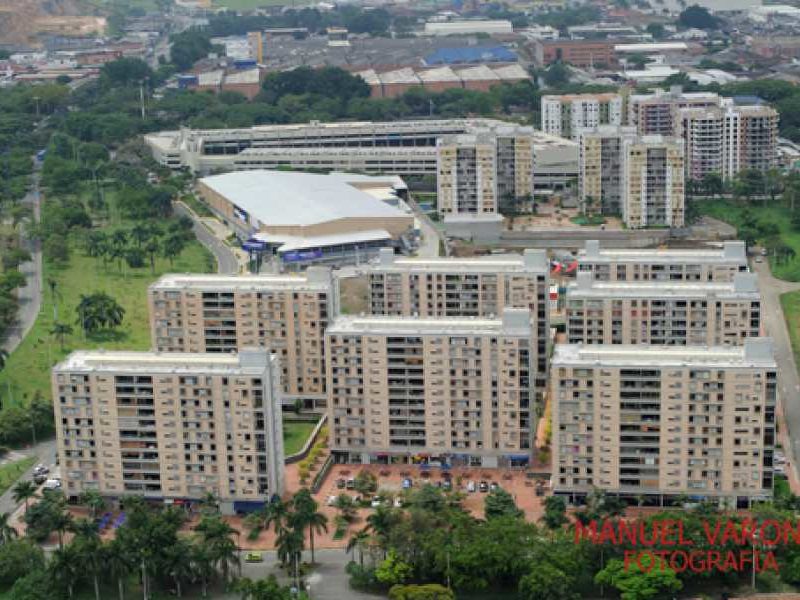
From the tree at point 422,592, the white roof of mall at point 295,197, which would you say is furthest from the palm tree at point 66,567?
the white roof of mall at point 295,197

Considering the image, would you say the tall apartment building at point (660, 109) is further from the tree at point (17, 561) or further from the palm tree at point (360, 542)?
the tree at point (17, 561)

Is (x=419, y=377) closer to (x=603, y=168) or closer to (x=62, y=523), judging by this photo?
(x=62, y=523)

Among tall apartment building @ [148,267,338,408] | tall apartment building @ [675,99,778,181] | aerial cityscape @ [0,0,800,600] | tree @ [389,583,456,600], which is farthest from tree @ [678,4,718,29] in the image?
tree @ [389,583,456,600]

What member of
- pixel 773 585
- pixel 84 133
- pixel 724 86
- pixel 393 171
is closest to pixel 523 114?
pixel 724 86

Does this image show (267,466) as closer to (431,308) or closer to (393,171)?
(431,308)

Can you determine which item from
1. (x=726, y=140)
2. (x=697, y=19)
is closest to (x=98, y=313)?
(x=726, y=140)

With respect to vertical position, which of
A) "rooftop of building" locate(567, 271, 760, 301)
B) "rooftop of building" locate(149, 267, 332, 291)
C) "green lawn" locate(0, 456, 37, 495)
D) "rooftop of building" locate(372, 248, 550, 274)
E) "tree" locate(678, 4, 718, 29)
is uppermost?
"rooftop of building" locate(149, 267, 332, 291)

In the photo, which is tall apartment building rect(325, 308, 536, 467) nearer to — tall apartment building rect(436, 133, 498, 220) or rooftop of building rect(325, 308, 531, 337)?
rooftop of building rect(325, 308, 531, 337)
